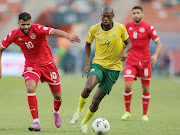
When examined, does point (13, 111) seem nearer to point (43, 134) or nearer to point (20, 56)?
point (43, 134)

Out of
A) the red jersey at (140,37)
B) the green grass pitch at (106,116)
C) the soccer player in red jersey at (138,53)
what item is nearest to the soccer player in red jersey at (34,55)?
the green grass pitch at (106,116)

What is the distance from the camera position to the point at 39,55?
26.6 ft

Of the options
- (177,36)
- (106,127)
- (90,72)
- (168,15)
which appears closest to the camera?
(106,127)

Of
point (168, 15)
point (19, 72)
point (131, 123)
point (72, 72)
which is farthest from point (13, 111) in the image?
point (168, 15)

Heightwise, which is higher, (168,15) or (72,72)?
(168,15)

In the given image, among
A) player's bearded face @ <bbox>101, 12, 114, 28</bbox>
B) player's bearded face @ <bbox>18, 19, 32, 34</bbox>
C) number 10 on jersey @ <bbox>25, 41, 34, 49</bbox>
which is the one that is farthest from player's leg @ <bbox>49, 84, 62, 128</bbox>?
player's bearded face @ <bbox>101, 12, 114, 28</bbox>

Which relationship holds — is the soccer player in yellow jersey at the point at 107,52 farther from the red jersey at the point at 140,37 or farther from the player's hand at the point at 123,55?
the red jersey at the point at 140,37

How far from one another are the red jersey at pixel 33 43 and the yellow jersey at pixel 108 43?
0.87m

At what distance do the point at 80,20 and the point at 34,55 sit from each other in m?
28.2

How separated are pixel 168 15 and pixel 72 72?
9.78 m

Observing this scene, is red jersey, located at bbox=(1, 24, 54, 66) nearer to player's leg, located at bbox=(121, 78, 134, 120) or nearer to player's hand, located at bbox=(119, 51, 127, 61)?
player's hand, located at bbox=(119, 51, 127, 61)

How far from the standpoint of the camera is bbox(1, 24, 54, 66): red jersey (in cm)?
785

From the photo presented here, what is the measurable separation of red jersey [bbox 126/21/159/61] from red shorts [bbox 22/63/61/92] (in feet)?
8.94

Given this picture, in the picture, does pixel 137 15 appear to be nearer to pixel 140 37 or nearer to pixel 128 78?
pixel 140 37
